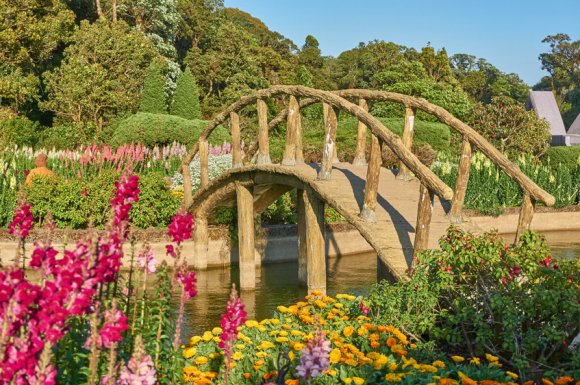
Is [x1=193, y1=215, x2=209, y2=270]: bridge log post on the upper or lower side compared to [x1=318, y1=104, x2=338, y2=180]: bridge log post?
lower

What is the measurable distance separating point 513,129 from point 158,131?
15186 millimetres

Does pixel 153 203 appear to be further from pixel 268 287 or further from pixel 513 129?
pixel 513 129

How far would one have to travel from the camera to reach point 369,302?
317 inches

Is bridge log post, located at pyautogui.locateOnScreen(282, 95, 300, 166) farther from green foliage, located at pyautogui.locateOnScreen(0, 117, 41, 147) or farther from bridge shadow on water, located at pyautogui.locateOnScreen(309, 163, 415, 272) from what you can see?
green foliage, located at pyautogui.locateOnScreen(0, 117, 41, 147)

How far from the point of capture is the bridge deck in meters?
9.37

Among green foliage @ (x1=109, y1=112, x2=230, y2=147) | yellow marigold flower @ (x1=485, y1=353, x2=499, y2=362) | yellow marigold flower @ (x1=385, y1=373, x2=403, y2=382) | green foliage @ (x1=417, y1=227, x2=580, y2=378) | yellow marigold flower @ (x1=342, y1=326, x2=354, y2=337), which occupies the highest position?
green foliage @ (x1=109, y1=112, x2=230, y2=147)

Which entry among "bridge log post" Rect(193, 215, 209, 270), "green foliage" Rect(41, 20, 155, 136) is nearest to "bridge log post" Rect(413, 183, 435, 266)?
"bridge log post" Rect(193, 215, 209, 270)

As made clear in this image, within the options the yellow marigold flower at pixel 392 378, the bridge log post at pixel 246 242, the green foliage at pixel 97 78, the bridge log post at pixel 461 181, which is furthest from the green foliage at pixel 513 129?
the yellow marigold flower at pixel 392 378

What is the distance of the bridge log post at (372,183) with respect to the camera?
388 inches

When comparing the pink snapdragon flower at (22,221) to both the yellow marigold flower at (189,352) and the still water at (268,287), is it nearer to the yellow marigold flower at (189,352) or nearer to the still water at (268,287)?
the yellow marigold flower at (189,352)

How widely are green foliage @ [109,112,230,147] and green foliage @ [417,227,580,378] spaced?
22.1 m

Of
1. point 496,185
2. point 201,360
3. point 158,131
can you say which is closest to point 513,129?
point 496,185

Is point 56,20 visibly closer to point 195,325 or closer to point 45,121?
point 45,121

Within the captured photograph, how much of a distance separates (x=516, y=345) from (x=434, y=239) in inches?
125
